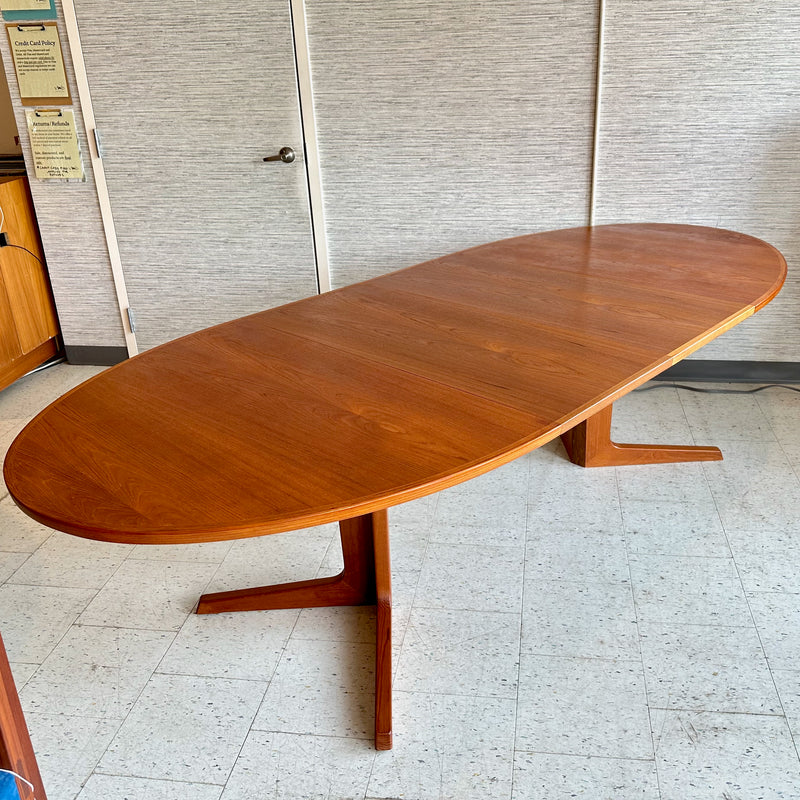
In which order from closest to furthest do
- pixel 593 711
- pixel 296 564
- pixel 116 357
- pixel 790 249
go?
pixel 593 711 → pixel 296 564 → pixel 790 249 → pixel 116 357

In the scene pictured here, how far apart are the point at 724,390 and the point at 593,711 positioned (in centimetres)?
195

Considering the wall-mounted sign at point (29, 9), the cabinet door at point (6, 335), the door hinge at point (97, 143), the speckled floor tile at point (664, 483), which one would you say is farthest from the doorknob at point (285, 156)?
the speckled floor tile at point (664, 483)

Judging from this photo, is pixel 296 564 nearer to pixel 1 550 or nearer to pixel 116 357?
pixel 1 550

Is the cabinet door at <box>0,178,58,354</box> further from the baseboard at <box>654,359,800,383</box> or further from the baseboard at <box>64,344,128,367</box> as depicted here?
the baseboard at <box>654,359,800,383</box>

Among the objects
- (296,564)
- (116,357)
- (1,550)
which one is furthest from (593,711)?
(116,357)

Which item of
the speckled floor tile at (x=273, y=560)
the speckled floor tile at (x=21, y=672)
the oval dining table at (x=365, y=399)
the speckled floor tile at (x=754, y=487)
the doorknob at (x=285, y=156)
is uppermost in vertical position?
the doorknob at (x=285, y=156)

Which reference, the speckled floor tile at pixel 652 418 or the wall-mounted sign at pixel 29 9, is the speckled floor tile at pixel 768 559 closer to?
the speckled floor tile at pixel 652 418

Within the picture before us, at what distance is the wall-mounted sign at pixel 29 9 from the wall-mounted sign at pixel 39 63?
3cm

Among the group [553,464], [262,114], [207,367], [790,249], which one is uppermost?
[262,114]

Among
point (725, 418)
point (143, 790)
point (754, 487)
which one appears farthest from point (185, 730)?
point (725, 418)

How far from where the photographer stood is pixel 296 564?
241cm

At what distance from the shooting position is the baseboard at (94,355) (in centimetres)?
388

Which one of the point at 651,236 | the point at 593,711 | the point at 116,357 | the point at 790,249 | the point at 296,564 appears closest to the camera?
the point at 593,711

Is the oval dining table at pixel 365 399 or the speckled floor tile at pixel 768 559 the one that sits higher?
the oval dining table at pixel 365 399
